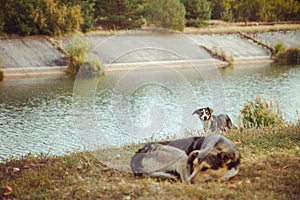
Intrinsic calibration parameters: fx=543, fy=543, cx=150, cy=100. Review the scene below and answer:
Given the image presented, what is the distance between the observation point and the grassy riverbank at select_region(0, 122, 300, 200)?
15.3 feet

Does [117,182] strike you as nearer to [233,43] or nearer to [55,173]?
[55,173]

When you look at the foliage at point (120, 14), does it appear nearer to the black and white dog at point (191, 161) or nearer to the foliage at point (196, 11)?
the foliage at point (196, 11)

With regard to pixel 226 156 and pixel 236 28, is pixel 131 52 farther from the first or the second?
pixel 226 156

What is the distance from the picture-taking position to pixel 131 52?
23.0m

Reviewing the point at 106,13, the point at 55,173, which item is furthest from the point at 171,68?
the point at 55,173

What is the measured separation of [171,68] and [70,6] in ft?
25.8

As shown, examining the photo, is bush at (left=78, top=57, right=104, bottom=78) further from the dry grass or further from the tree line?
the dry grass

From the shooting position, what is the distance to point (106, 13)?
1451 inches

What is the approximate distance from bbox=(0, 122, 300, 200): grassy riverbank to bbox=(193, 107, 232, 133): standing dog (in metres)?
2.69

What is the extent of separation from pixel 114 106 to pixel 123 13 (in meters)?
22.3

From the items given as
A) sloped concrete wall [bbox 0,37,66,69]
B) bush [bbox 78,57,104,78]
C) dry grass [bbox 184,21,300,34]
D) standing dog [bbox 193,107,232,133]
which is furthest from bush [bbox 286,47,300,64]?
standing dog [bbox 193,107,232,133]

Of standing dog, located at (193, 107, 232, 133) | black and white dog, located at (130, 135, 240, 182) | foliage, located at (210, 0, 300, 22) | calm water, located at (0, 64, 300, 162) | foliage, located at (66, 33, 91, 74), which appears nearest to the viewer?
black and white dog, located at (130, 135, 240, 182)

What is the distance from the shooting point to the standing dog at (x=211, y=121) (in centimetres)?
933

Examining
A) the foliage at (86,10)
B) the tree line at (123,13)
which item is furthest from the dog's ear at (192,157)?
the foliage at (86,10)
